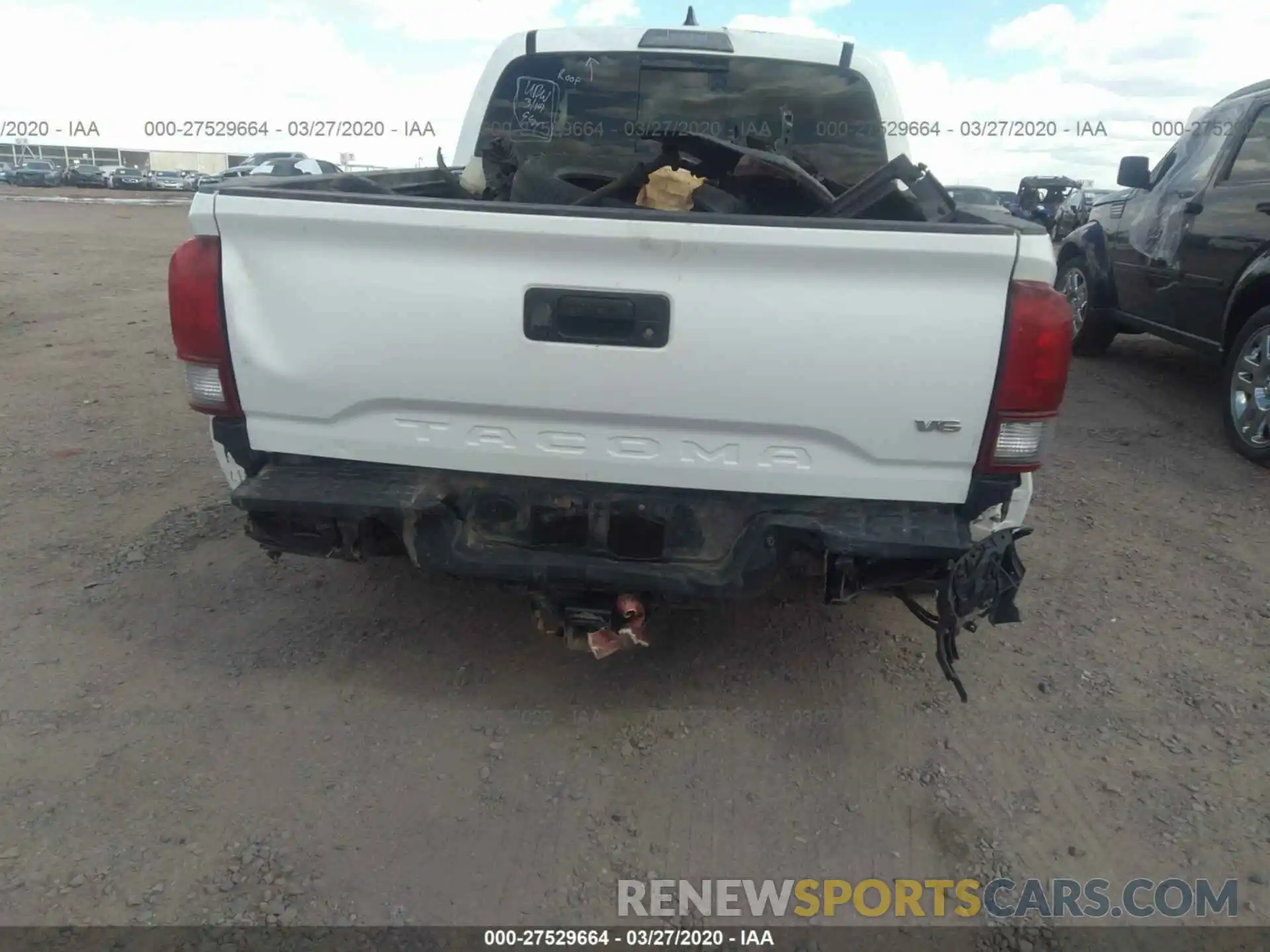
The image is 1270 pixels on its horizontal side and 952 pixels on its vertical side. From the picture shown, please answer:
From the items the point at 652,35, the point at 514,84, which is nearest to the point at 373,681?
the point at 514,84

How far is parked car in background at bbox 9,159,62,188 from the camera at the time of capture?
4144cm

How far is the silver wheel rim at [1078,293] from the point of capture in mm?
7491

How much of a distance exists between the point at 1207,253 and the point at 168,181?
49.5 meters

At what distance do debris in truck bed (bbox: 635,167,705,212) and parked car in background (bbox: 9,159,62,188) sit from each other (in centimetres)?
4765

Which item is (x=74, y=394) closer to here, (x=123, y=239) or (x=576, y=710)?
(x=576, y=710)

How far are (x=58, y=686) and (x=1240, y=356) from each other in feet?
19.5

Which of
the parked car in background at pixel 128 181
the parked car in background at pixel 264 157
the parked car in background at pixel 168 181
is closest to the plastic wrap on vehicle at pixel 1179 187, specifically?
the parked car in background at pixel 264 157

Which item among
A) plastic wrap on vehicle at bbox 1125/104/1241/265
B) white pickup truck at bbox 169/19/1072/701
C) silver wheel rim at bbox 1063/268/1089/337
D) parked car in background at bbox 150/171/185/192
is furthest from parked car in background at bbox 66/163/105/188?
white pickup truck at bbox 169/19/1072/701

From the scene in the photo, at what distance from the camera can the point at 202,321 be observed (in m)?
2.41

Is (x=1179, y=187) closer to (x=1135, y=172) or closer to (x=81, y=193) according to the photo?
(x=1135, y=172)

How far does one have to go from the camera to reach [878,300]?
A: 7.30ft

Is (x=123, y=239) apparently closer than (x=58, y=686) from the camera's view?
No

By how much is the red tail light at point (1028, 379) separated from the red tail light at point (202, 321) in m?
1.99

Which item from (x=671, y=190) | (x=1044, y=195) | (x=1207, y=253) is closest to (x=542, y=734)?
(x=671, y=190)
